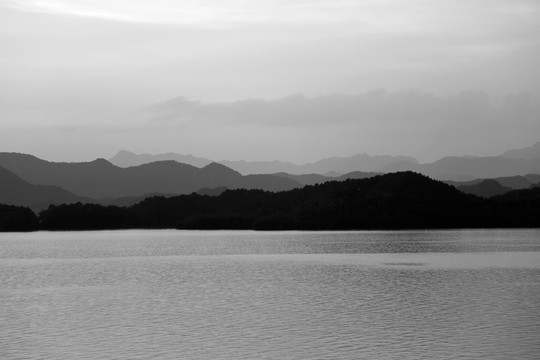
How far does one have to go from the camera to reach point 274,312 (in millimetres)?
49031

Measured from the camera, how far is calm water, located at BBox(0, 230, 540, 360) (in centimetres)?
3641

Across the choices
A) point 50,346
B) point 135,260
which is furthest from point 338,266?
point 50,346

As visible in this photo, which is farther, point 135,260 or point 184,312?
point 135,260

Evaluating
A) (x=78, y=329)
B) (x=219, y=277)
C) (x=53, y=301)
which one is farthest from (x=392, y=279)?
(x=78, y=329)

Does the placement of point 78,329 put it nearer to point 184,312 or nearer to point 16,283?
point 184,312

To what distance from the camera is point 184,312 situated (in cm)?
4947

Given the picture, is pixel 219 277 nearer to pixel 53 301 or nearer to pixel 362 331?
pixel 53 301

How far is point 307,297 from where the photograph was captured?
57.7 meters

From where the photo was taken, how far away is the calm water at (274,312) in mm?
36406

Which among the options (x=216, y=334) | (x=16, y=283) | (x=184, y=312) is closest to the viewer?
(x=216, y=334)

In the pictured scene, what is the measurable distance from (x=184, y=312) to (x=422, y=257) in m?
65.2

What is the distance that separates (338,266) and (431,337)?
52.8 meters

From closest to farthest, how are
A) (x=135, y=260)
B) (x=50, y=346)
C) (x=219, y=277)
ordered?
(x=50, y=346) → (x=219, y=277) → (x=135, y=260)

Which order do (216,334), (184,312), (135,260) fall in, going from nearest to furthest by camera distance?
(216,334)
(184,312)
(135,260)
